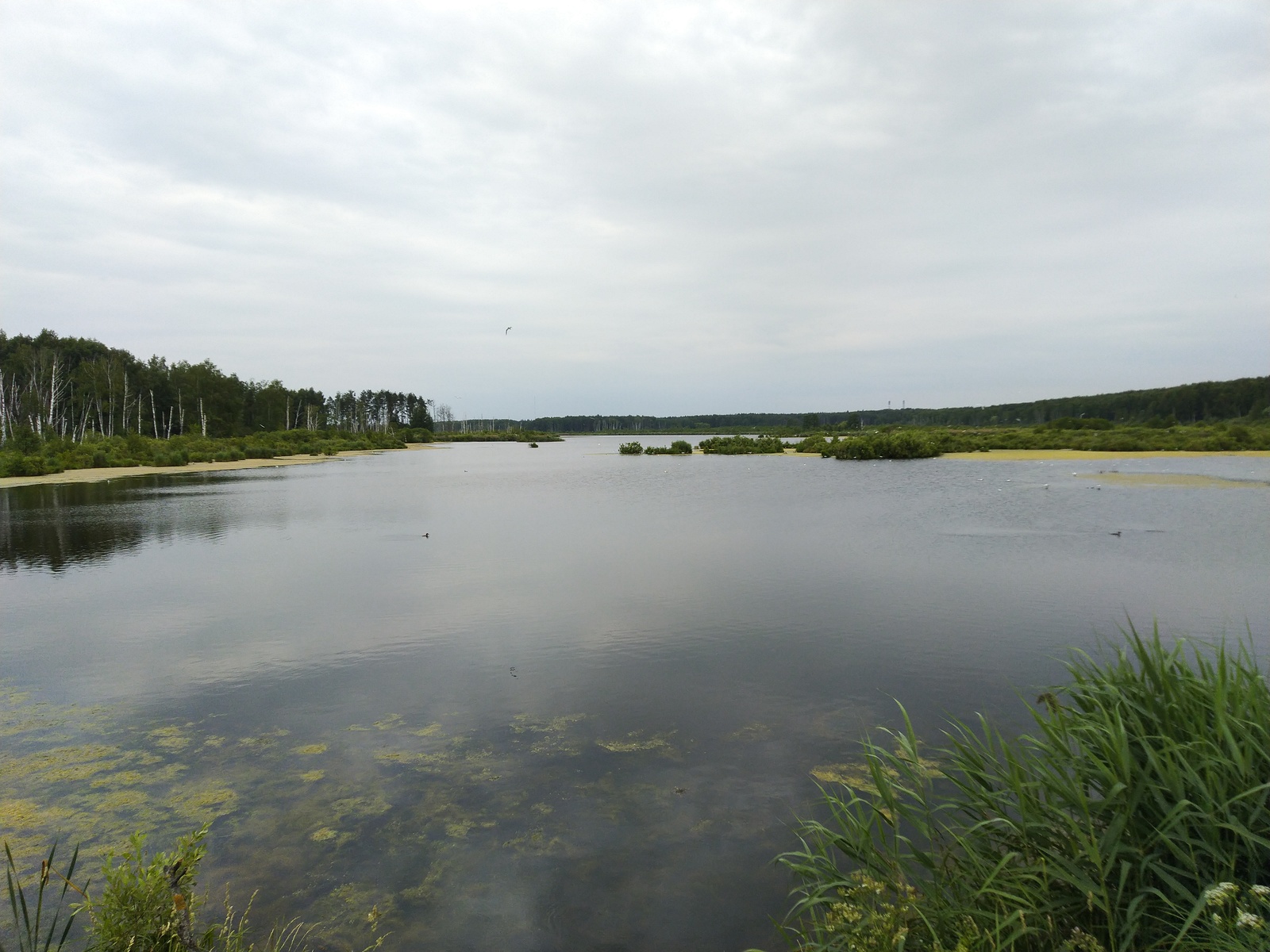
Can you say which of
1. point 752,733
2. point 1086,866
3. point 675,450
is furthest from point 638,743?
point 675,450

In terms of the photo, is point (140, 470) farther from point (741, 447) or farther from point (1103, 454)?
point (1103, 454)

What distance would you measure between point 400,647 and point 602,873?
6.03m

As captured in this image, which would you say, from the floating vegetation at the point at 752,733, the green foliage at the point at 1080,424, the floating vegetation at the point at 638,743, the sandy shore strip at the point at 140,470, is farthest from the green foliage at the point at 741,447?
the floating vegetation at the point at 638,743

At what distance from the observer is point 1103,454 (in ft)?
176

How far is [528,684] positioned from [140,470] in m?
52.6

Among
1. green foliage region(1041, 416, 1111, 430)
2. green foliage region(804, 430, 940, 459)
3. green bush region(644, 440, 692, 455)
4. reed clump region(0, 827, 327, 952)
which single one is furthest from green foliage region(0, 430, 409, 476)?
green foliage region(1041, 416, 1111, 430)

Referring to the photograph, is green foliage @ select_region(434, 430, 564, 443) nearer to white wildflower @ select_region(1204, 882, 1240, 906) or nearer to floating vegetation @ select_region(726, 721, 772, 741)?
floating vegetation @ select_region(726, 721, 772, 741)

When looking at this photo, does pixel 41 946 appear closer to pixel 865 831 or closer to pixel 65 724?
pixel 65 724

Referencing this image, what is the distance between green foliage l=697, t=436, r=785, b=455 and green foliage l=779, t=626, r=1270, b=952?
64.8 meters

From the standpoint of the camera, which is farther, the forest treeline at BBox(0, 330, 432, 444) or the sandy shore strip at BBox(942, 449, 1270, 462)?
the forest treeline at BBox(0, 330, 432, 444)

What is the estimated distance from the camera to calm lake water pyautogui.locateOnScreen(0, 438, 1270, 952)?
4.76 metres

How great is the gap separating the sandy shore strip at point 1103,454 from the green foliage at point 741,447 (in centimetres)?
1662

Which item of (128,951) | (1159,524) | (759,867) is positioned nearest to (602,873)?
(759,867)

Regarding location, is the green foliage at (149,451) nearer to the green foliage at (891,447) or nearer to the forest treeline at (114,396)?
the forest treeline at (114,396)
